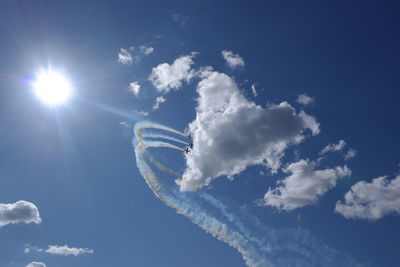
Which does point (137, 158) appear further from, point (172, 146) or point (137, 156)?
point (172, 146)

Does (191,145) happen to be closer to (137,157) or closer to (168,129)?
(168,129)

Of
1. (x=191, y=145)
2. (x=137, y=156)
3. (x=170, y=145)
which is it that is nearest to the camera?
(x=137, y=156)

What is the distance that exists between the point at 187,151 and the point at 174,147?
975 cm

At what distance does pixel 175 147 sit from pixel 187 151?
904 centimetres

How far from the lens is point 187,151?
165 meters

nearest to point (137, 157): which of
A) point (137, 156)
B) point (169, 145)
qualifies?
point (137, 156)

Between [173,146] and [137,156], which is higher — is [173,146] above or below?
above

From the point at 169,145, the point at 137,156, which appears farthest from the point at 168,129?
the point at 137,156

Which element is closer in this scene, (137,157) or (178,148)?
(137,157)

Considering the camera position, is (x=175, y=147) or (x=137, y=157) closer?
(x=137, y=157)

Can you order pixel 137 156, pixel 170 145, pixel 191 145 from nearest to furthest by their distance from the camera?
1. pixel 137 156
2. pixel 170 145
3. pixel 191 145

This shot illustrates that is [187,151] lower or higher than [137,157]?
higher

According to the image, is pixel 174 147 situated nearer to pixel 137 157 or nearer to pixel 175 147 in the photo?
pixel 175 147

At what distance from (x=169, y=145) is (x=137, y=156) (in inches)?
607
